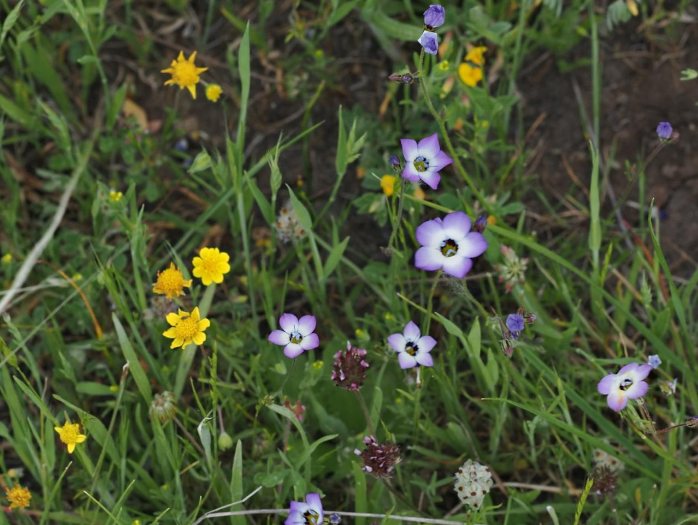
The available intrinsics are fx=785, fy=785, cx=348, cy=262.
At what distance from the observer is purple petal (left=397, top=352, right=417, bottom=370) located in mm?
1978

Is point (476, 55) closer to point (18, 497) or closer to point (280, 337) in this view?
point (280, 337)

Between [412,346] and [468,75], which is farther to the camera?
[468,75]

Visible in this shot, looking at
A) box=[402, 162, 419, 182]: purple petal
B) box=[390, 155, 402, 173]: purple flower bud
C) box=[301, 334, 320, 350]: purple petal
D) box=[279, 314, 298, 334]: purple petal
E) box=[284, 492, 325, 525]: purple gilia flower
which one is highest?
box=[390, 155, 402, 173]: purple flower bud

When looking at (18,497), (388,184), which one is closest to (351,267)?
(388,184)

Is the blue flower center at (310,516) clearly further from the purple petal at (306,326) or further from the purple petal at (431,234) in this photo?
the purple petal at (431,234)

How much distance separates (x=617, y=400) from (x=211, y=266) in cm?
110

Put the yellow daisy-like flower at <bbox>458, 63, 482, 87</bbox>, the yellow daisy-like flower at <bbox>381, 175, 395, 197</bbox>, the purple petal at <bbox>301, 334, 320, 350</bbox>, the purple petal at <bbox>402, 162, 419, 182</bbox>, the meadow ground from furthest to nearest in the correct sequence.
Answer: the yellow daisy-like flower at <bbox>458, 63, 482, 87</bbox> < the yellow daisy-like flower at <bbox>381, 175, 395, 197</bbox> < the meadow ground < the purple petal at <bbox>301, 334, 320, 350</bbox> < the purple petal at <bbox>402, 162, 419, 182</bbox>

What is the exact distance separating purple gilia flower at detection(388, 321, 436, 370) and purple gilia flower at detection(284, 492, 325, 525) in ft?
1.29

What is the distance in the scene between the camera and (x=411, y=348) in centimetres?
204

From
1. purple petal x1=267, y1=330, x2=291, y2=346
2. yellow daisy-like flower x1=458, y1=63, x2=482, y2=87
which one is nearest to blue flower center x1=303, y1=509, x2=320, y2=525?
purple petal x1=267, y1=330, x2=291, y2=346

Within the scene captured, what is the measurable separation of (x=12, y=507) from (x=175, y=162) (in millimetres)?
1297

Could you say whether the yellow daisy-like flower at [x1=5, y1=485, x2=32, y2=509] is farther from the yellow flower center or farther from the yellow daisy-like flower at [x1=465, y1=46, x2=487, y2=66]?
the yellow daisy-like flower at [x1=465, y1=46, x2=487, y2=66]

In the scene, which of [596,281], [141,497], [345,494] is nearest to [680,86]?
[596,281]

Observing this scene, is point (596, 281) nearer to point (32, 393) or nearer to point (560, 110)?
point (560, 110)
